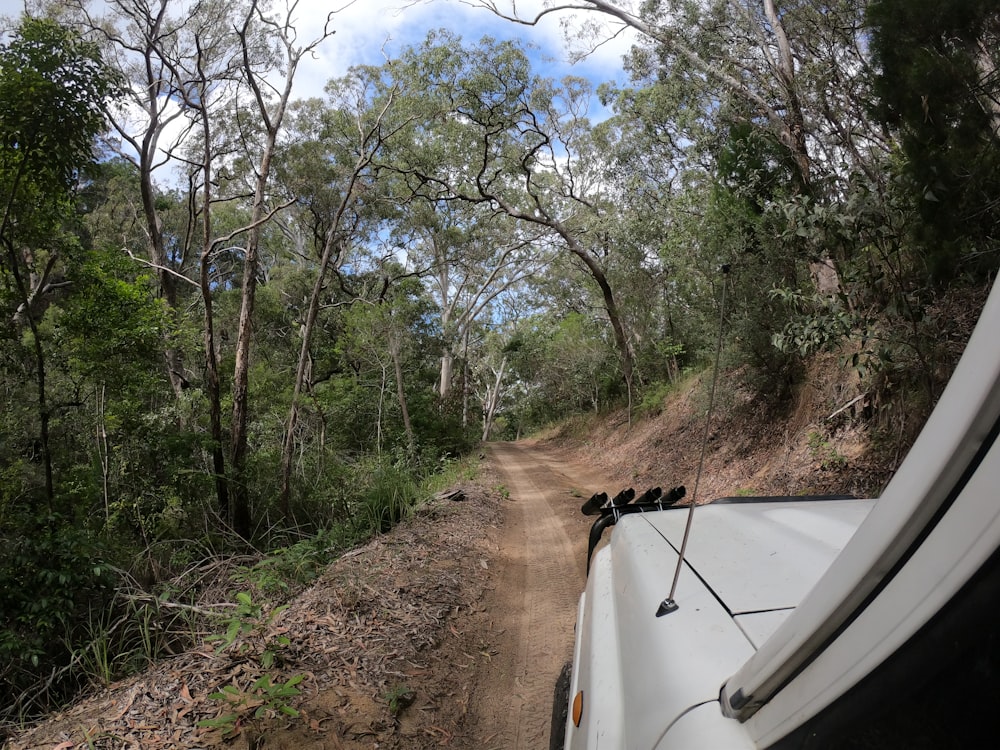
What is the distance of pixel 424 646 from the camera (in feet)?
14.4

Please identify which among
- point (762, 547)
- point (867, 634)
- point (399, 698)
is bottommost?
point (399, 698)

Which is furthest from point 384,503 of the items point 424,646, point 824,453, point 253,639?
point 824,453

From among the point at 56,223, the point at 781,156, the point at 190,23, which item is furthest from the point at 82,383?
the point at 781,156

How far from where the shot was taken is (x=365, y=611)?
4.66 meters

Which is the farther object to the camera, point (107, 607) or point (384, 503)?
point (384, 503)

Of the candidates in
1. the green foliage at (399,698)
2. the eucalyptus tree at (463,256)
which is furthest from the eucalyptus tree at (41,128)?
the eucalyptus tree at (463,256)

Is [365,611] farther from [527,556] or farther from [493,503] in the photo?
[493,503]

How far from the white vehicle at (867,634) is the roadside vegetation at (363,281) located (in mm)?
628

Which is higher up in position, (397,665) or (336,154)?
(336,154)

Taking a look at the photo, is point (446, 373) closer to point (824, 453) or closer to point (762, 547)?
point (824, 453)

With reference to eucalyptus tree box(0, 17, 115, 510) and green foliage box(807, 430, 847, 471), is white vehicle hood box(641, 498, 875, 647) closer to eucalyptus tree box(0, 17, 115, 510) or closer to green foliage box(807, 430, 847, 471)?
green foliage box(807, 430, 847, 471)

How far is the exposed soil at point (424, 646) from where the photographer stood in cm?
326

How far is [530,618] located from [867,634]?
471 cm

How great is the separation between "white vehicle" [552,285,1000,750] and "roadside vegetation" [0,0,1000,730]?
63 centimetres
